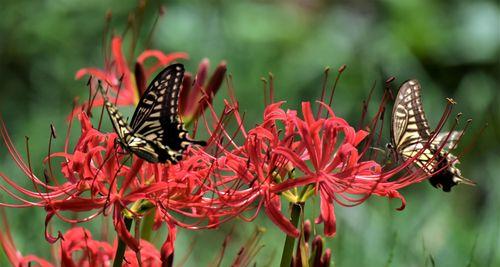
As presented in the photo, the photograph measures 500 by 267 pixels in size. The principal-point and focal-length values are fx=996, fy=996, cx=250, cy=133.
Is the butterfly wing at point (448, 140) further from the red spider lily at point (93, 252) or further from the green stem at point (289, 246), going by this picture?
the red spider lily at point (93, 252)

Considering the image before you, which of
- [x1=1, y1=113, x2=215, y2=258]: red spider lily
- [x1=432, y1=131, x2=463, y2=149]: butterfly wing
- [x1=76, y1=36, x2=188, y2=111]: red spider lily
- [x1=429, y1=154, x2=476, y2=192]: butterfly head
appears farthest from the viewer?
[x1=76, y1=36, x2=188, y2=111]: red spider lily

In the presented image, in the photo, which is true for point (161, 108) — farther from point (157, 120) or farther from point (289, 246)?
point (289, 246)

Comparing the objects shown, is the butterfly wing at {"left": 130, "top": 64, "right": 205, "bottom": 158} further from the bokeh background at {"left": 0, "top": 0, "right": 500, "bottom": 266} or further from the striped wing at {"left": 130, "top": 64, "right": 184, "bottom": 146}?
the bokeh background at {"left": 0, "top": 0, "right": 500, "bottom": 266}

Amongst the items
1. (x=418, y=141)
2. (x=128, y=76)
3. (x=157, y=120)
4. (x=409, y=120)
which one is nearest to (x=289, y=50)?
(x=128, y=76)

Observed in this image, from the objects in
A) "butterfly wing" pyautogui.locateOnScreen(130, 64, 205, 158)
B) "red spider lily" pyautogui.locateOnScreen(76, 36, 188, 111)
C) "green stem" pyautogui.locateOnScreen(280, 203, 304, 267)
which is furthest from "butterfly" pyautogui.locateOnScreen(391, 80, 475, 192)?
"red spider lily" pyautogui.locateOnScreen(76, 36, 188, 111)

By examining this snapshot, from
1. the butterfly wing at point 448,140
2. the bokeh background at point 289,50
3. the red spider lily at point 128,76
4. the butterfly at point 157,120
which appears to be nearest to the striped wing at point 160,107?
the butterfly at point 157,120

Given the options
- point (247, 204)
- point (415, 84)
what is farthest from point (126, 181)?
point (415, 84)
